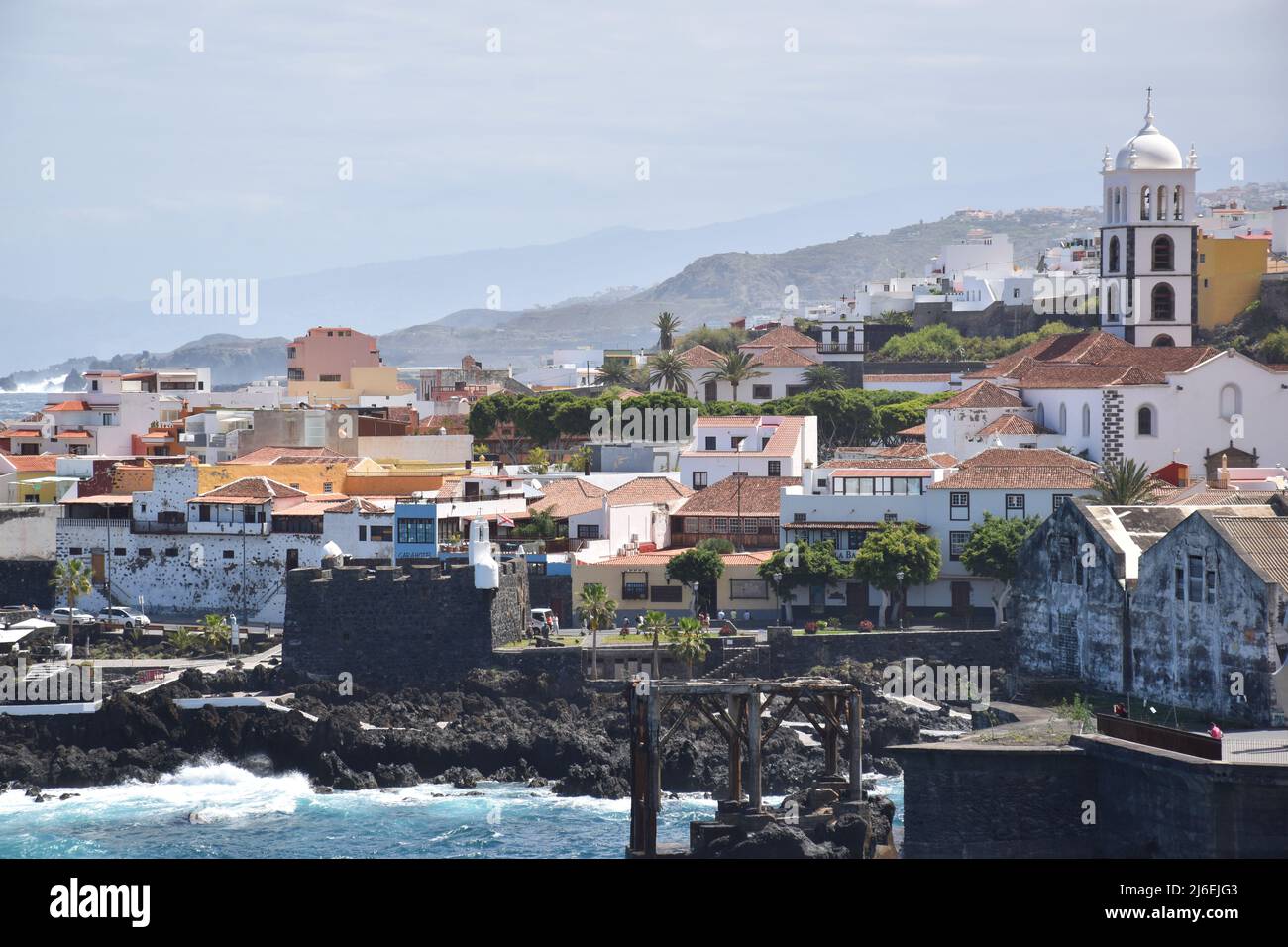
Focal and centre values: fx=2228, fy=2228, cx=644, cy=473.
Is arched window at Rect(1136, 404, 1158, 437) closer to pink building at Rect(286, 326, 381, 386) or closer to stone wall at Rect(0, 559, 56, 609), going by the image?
stone wall at Rect(0, 559, 56, 609)

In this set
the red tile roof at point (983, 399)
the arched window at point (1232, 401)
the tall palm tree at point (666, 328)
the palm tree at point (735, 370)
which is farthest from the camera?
the tall palm tree at point (666, 328)

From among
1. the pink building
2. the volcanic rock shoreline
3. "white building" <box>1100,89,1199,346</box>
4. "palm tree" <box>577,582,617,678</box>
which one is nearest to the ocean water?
the volcanic rock shoreline

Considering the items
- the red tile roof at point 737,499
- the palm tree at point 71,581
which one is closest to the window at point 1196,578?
the red tile roof at point 737,499

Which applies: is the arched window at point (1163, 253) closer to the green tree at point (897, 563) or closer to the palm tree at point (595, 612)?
the green tree at point (897, 563)

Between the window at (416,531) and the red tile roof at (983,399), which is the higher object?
the red tile roof at (983,399)

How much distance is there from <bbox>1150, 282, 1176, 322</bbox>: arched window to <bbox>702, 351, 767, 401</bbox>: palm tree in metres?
18.5

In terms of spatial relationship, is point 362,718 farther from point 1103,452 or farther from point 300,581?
point 1103,452

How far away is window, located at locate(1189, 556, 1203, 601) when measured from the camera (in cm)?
4097

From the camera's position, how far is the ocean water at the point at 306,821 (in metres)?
45.0

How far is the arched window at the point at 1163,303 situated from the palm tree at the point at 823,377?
14.3 meters

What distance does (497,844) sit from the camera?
45062 mm

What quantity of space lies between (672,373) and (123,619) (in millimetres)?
36789

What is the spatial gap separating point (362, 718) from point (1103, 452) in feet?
94.6
